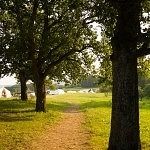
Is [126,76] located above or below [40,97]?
above

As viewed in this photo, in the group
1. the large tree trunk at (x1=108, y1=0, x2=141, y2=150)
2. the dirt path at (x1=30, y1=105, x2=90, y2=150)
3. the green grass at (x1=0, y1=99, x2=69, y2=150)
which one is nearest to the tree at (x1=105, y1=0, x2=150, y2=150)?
the large tree trunk at (x1=108, y1=0, x2=141, y2=150)

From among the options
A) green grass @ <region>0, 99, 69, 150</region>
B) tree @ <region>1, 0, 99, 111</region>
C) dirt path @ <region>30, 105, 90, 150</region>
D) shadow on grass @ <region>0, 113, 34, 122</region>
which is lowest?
dirt path @ <region>30, 105, 90, 150</region>

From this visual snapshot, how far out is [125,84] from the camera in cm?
1492

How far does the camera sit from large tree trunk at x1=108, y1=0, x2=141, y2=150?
14.6 m

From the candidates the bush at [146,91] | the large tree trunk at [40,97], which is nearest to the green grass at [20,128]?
the large tree trunk at [40,97]

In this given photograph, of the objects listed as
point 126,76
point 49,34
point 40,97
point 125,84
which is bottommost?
point 40,97

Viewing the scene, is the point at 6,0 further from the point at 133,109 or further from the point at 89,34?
the point at 133,109

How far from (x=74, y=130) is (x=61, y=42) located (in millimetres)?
10102

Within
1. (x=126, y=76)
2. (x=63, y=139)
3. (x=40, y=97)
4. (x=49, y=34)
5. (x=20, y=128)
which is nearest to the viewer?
(x=126, y=76)

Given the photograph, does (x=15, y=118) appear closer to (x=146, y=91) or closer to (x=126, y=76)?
(x=126, y=76)

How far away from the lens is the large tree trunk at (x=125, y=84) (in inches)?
576

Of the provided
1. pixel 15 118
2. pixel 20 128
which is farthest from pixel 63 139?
pixel 15 118

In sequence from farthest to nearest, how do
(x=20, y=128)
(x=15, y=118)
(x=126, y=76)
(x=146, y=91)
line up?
(x=146, y=91) < (x=15, y=118) < (x=20, y=128) < (x=126, y=76)

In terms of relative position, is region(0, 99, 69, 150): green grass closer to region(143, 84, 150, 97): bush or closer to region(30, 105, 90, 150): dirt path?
region(30, 105, 90, 150): dirt path
